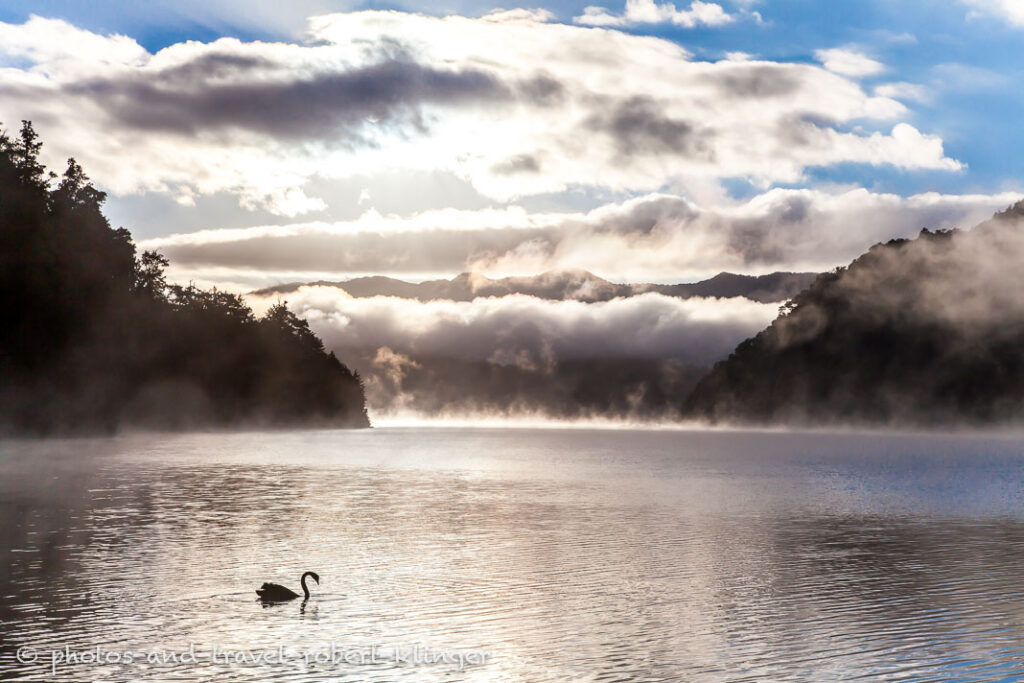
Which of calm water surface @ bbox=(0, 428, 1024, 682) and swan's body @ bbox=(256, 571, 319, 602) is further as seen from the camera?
swan's body @ bbox=(256, 571, 319, 602)

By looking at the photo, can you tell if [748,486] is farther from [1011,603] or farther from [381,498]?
[1011,603]

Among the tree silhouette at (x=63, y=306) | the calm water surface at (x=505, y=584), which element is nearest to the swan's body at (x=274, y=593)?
the calm water surface at (x=505, y=584)

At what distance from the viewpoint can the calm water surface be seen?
27.0 m

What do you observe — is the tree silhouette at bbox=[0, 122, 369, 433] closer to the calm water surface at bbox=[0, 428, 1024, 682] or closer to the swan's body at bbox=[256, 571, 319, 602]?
the calm water surface at bbox=[0, 428, 1024, 682]

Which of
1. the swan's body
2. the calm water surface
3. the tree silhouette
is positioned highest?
the tree silhouette

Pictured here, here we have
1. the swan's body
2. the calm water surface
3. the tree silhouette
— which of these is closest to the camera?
the calm water surface

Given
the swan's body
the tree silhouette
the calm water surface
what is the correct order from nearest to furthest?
the calm water surface
the swan's body
the tree silhouette

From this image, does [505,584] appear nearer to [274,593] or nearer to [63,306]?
[274,593]

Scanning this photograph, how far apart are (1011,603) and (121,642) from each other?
2838 cm

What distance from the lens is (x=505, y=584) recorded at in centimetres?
3853

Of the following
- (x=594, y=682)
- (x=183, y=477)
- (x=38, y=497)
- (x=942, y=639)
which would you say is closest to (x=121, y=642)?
(x=594, y=682)

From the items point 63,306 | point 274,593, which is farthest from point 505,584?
point 63,306

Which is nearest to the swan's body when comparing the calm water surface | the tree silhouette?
the calm water surface

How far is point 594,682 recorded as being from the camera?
82.4 ft
